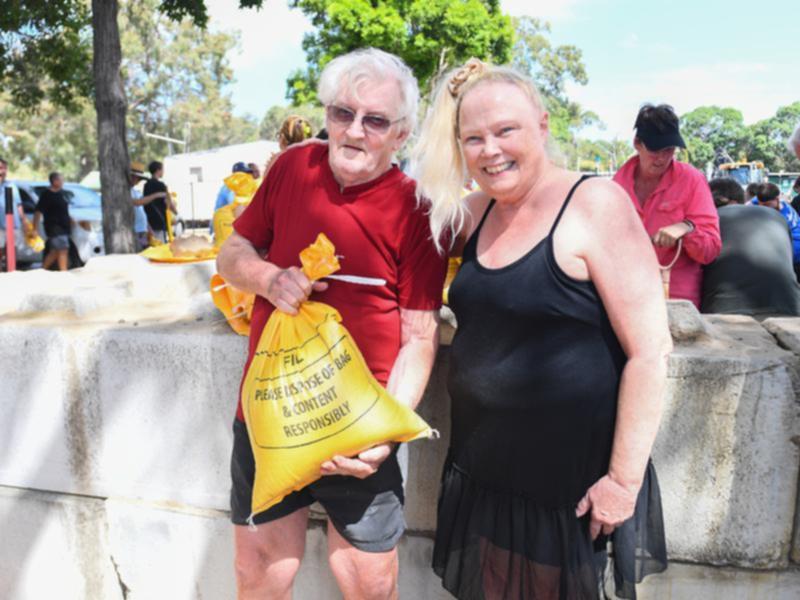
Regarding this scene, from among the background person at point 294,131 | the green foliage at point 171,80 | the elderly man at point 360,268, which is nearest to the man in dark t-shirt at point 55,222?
the background person at point 294,131

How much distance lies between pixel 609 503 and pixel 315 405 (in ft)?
2.35

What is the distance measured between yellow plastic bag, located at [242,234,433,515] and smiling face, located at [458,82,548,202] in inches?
16.5

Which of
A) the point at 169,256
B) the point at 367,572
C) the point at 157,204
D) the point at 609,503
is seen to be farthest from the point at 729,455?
the point at 157,204

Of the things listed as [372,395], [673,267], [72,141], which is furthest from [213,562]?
[72,141]

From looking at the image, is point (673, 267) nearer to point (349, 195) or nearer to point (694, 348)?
point (694, 348)

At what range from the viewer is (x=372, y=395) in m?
1.65

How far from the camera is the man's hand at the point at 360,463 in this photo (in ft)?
5.44

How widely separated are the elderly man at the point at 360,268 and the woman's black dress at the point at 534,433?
137 mm

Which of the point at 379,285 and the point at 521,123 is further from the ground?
the point at 521,123

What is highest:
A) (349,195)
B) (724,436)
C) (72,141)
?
(72,141)

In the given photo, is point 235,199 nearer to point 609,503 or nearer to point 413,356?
point 413,356

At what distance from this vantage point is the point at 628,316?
4.87 feet

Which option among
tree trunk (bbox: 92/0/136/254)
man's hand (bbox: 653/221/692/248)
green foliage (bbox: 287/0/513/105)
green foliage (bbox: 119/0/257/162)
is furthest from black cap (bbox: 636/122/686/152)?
green foliage (bbox: 119/0/257/162)

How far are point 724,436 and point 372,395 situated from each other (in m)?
1.06
